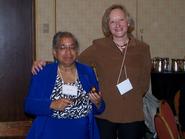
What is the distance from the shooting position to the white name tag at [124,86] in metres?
2.70

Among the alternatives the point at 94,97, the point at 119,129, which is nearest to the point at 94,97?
the point at 94,97

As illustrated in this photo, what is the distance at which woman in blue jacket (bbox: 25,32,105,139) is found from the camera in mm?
2414

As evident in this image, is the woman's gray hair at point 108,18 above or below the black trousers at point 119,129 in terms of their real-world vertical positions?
above

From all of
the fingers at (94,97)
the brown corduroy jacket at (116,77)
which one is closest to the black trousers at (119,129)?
the brown corduroy jacket at (116,77)

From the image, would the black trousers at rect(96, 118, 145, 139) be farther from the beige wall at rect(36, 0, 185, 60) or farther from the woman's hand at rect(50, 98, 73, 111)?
the beige wall at rect(36, 0, 185, 60)

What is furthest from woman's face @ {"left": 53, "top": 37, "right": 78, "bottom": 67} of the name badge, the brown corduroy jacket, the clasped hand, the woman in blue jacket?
the brown corduroy jacket

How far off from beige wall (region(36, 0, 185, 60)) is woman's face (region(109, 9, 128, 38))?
300cm

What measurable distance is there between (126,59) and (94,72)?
27 cm

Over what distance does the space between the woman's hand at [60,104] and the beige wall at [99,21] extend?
10.9 feet

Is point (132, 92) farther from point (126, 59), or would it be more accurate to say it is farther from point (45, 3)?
point (45, 3)

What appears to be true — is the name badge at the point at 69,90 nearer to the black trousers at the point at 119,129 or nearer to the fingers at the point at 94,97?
the fingers at the point at 94,97

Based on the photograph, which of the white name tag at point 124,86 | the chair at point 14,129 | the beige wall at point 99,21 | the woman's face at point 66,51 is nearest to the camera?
the woman's face at point 66,51

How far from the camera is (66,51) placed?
2445 millimetres

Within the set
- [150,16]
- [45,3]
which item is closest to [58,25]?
[45,3]
